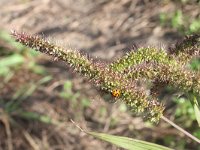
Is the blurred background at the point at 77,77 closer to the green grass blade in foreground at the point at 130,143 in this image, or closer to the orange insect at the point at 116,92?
the green grass blade in foreground at the point at 130,143

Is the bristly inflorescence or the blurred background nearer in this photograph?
the bristly inflorescence

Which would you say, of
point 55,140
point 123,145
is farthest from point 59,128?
point 123,145

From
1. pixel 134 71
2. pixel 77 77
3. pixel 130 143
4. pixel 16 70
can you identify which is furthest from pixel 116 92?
pixel 16 70

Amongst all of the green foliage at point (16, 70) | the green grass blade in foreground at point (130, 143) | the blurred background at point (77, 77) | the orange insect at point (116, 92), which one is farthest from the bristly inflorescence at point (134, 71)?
the green foliage at point (16, 70)

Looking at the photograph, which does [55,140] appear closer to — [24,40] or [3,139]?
[3,139]

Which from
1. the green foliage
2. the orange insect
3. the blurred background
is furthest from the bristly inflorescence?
the green foliage

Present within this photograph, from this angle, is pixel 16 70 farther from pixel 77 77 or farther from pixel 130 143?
pixel 130 143

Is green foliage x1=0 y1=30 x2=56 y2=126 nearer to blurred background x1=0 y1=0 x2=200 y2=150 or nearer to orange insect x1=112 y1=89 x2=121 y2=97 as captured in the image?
blurred background x1=0 y1=0 x2=200 y2=150
